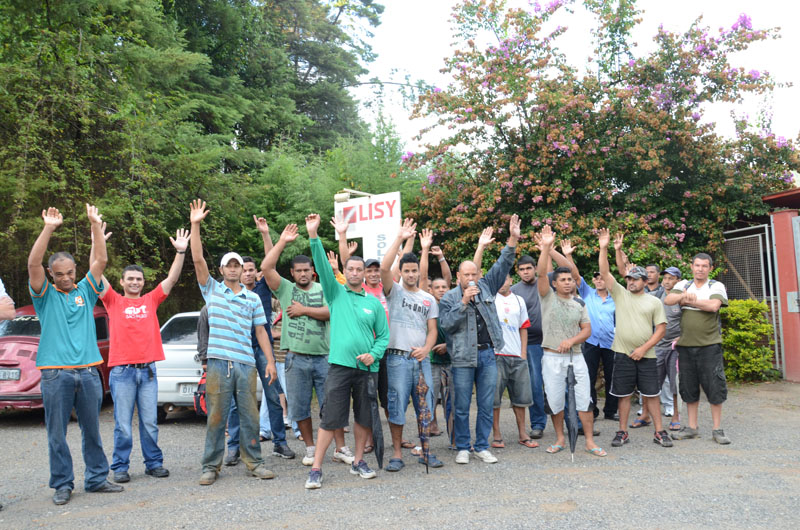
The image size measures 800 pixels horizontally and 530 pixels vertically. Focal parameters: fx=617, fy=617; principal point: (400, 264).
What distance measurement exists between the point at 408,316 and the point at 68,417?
3069 mm

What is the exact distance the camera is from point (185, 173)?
12836 millimetres

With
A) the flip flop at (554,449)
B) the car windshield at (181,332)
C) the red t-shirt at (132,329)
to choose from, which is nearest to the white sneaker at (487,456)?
the flip flop at (554,449)

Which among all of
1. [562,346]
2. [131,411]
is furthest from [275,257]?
[562,346]

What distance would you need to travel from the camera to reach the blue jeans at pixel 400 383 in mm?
5738

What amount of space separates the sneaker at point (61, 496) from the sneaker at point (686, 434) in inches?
239

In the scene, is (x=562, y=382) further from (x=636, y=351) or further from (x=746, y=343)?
(x=746, y=343)

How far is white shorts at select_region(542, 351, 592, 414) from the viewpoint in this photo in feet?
20.7

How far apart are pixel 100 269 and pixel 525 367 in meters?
4.36

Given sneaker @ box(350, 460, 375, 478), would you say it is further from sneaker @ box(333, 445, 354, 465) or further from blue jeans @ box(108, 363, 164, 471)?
blue jeans @ box(108, 363, 164, 471)

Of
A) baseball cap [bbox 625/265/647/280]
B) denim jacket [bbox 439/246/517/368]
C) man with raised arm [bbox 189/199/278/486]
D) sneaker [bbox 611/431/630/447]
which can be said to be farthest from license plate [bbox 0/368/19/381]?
baseball cap [bbox 625/265/647/280]

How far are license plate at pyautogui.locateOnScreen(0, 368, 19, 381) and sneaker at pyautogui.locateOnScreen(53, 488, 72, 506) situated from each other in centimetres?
420

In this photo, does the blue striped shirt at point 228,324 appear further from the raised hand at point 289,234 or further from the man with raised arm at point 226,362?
the raised hand at point 289,234

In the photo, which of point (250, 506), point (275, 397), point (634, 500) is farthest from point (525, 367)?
point (250, 506)

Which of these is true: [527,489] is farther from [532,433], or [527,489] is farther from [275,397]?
[275,397]
